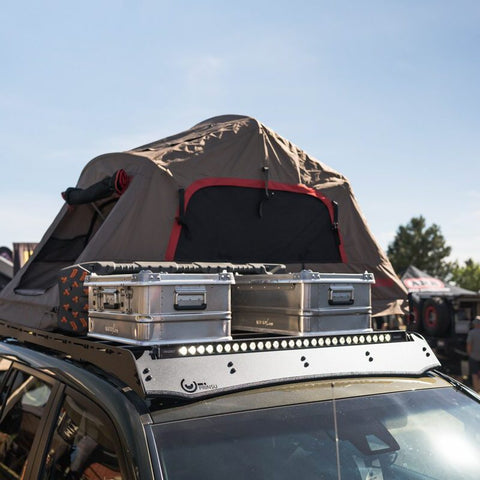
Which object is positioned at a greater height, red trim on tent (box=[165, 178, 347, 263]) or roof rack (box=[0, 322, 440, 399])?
red trim on tent (box=[165, 178, 347, 263])

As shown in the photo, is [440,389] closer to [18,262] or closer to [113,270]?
[113,270]

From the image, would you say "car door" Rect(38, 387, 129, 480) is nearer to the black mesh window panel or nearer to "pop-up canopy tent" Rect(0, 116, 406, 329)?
"pop-up canopy tent" Rect(0, 116, 406, 329)

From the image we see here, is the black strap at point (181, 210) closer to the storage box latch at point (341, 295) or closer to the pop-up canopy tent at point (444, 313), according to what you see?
the storage box latch at point (341, 295)

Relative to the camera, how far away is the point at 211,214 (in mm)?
4609

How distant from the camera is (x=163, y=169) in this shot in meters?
4.44

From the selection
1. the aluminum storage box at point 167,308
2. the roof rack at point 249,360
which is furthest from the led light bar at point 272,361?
the aluminum storage box at point 167,308

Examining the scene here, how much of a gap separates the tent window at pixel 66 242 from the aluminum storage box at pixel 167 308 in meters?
2.75

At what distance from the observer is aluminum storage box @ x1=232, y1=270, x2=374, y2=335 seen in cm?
270

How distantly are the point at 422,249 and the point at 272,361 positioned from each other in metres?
49.5

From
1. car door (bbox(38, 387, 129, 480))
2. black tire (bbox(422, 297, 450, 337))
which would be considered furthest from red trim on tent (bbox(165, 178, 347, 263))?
black tire (bbox(422, 297, 450, 337))

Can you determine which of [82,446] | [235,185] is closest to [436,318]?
[235,185]

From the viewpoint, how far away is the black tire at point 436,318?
12.7m

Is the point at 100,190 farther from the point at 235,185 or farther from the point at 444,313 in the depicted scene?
the point at 444,313

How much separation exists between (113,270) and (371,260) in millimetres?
2814
